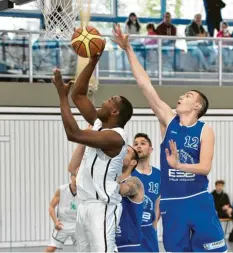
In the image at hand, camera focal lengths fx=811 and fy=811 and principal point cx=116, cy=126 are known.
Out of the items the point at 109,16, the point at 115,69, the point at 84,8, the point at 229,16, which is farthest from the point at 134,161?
the point at 229,16

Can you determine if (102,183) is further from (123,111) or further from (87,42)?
(87,42)

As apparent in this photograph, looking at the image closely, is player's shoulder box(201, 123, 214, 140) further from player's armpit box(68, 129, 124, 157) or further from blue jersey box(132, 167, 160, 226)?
blue jersey box(132, 167, 160, 226)

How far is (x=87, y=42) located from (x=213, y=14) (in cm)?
1254

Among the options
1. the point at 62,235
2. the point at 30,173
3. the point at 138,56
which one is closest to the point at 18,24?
the point at 138,56

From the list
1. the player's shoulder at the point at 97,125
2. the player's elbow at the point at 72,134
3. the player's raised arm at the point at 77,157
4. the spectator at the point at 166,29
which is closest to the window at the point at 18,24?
the spectator at the point at 166,29

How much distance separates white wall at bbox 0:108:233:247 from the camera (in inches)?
672

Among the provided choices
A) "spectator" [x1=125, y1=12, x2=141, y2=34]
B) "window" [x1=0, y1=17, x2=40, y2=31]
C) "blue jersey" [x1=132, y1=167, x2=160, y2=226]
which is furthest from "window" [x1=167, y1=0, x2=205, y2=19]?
"blue jersey" [x1=132, y1=167, x2=160, y2=226]

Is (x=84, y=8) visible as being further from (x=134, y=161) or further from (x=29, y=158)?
(x=29, y=158)

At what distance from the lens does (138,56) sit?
16672mm

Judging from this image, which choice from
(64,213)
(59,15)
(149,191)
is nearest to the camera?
(149,191)

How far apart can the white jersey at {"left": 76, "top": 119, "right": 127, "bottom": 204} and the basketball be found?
869 mm

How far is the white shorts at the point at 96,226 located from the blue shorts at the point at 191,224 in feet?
1.71

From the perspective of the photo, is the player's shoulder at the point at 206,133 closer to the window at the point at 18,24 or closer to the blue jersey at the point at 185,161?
the blue jersey at the point at 185,161

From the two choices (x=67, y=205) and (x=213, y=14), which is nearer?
(x=67, y=205)
